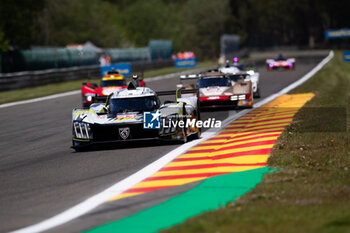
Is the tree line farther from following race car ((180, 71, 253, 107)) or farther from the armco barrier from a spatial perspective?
following race car ((180, 71, 253, 107))

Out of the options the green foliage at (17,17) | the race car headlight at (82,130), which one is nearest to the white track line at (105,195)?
the race car headlight at (82,130)

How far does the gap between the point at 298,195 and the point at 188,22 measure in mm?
101652

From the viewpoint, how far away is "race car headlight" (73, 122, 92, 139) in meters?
12.9

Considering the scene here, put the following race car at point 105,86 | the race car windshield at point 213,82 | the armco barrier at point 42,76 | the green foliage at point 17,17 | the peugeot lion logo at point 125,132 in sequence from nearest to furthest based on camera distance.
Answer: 1. the peugeot lion logo at point 125,132
2. the race car windshield at point 213,82
3. the following race car at point 105,86
4. the armco barrier at point 42,76
5. the green foliage at point 17,17

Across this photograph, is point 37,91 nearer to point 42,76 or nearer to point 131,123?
point 42,76

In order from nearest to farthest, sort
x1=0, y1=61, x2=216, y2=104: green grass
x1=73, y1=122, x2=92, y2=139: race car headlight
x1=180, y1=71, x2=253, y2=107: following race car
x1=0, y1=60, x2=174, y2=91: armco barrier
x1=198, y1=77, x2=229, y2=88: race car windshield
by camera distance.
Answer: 1. x1=73, y1=122, x2=92, y2=139: race car headlight
2. x1=180, y1=71, x2=253, y2=107: following race car
3. x1=198, y1=77, x2=229, y2=88: race car windshield
4. x1=0, y1=61, x2=216, y2=104: green grass
5. x1=0, y1=60, x2=174, y2=91: armco barrier

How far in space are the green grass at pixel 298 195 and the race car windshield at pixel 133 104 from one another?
302 cm

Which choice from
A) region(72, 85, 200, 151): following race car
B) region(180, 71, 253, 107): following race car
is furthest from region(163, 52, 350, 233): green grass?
region(180, 71, 253, 107): following race car

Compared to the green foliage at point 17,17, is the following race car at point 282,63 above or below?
below

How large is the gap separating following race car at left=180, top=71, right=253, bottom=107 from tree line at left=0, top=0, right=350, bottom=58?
4232 centimetres

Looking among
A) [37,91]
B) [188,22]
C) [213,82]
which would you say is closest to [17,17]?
[37,91]

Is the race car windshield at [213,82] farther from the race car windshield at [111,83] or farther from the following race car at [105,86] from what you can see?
the race car windshield at [111,83]

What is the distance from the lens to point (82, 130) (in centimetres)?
1299

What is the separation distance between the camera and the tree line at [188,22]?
91438mm
